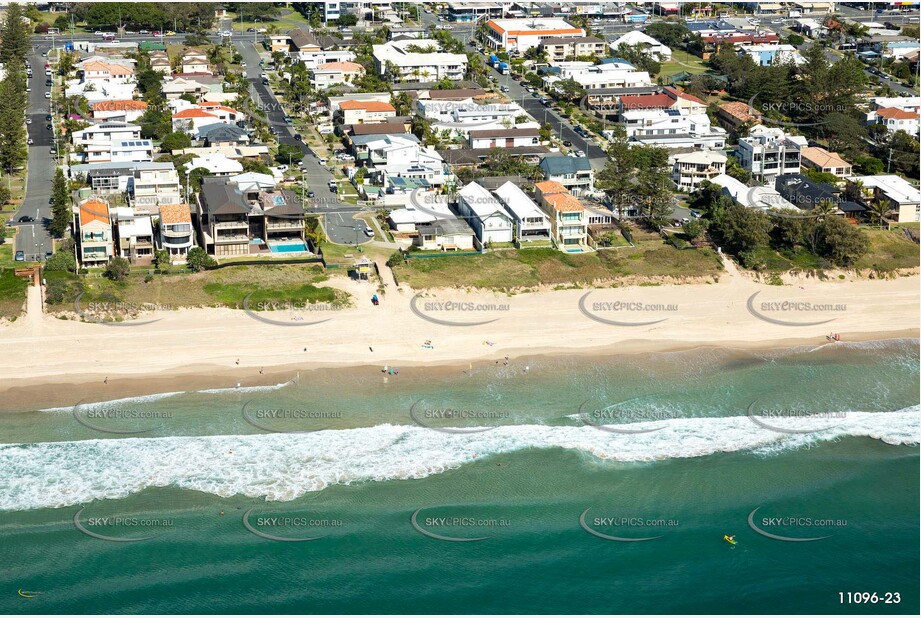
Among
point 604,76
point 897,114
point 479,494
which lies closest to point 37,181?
point 479,494

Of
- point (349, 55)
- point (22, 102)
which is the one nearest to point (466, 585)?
point (22, 102)

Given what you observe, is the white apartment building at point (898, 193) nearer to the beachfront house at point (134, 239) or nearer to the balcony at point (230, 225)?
the balcony at point (230, 225)

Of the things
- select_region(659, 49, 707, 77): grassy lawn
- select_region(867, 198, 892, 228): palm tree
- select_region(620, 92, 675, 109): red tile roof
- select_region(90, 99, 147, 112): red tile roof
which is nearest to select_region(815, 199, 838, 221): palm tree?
select_region(867, 198, 892, 228): palm tree

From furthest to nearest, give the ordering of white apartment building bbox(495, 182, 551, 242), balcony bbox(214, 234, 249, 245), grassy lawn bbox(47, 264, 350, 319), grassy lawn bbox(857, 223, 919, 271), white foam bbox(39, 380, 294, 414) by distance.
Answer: white apartment building bbox(495, 182, 551, 242) < grassy lawn bbox(857, 223, 919, 271) < balcony bbox(214, 234, 249, 245) < grassy lawn bbox(47, 264, 350, 319) < white foam bbox(39, 380, 294, 414)

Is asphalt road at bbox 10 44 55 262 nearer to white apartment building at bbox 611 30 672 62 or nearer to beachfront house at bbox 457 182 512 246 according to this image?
beachfront house at bbox 457 182 512 246

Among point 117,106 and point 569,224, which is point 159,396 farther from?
point 117,106

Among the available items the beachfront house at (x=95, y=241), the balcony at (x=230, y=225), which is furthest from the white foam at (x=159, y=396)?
the balcony at (x=230, y=225)
